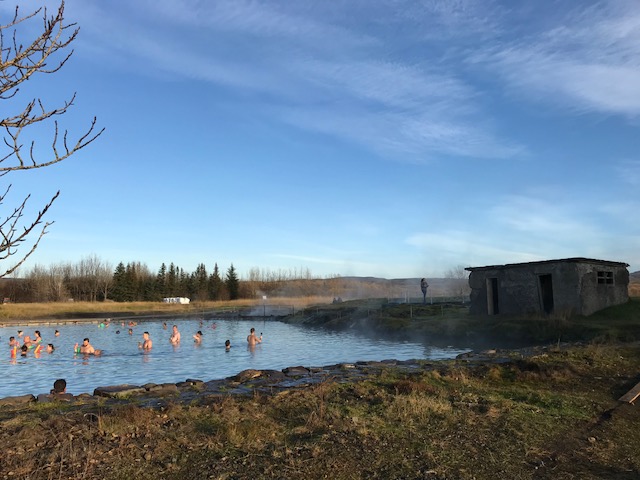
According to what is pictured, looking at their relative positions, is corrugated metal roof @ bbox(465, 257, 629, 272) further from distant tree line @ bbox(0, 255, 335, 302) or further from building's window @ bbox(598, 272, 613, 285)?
distant tree line @ bbox(0, 255, 335, 302)

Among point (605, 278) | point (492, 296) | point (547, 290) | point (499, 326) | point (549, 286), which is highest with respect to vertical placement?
point (605, 278)

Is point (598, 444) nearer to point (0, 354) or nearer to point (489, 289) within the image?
point (489, 289)

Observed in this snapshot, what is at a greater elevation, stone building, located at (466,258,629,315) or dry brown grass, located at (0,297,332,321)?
stone building, located at (466,258,629,315)

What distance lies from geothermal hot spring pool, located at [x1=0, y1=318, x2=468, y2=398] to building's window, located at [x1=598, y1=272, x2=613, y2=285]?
8.22 meters

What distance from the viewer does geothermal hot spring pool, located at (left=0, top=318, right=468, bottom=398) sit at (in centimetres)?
1596

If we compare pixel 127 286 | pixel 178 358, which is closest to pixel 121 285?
pixel 127 286

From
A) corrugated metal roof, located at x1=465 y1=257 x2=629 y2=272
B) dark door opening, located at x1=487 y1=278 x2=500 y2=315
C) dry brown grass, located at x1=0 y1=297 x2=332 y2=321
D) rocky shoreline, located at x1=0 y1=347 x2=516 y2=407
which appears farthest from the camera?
dry brown grass, located at x1=0 y1=297 x2=332 y2=321

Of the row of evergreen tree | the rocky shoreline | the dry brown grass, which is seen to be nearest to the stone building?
the rocky shoreline

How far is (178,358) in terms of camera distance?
71.2 feet

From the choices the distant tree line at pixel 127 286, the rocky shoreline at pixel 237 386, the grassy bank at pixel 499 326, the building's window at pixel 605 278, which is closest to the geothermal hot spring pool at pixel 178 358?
the grassy bank at pixel 499 326

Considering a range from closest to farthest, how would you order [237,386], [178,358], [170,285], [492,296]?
[237,386], [178,358], [492,296], [170,285]

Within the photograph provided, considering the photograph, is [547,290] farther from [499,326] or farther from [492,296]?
[499,326]

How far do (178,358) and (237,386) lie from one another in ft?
40.2

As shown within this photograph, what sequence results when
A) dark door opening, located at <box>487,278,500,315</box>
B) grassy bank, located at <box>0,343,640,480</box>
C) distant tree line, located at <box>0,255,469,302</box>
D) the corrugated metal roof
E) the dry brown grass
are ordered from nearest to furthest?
grassy bank, located at <box>0,343,640,480</box>, the corrugated metal roof, dark door opening, located at <box>487,278,500,315</box>, the dry brown grass, distant tree line, located at <box>0,255,469,302</box>
